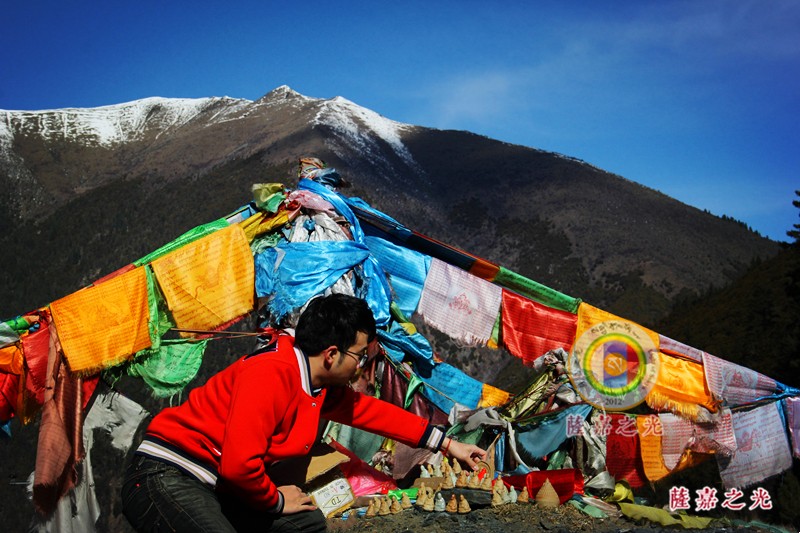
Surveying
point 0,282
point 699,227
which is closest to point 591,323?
point 0,282

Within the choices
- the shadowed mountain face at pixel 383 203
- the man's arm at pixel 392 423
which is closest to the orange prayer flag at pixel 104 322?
the man's arm at pixel 392 423

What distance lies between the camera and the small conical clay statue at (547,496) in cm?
466

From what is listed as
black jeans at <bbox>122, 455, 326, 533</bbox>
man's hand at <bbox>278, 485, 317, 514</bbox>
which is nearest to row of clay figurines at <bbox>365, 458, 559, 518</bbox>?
man's hand at <bbox>278, 485, 317, 514</bbox>

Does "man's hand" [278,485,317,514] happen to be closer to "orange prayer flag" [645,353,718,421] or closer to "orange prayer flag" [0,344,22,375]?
"orange prayer flag" [0,344,22,375]

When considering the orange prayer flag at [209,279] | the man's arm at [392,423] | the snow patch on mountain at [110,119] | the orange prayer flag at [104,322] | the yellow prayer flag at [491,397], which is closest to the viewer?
the man's arm at [392,423]

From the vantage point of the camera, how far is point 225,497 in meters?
2.62

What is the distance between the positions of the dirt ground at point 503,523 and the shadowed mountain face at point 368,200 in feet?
78.8

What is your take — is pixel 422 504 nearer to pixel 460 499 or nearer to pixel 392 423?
pixel 460 499

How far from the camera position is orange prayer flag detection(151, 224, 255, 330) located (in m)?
6.33

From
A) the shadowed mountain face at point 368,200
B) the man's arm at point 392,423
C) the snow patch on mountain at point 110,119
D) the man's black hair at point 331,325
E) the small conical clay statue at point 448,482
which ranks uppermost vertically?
the snow patch on mountain at point 110,119

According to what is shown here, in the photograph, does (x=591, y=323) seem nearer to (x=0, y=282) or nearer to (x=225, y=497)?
(x=225, y=497)

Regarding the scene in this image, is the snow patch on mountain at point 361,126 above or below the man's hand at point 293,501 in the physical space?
above

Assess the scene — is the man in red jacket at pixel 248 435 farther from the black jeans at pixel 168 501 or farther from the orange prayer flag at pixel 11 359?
the orange prayer flag at pixel 11 359

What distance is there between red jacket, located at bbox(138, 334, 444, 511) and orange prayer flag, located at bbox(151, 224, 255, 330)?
389cm
